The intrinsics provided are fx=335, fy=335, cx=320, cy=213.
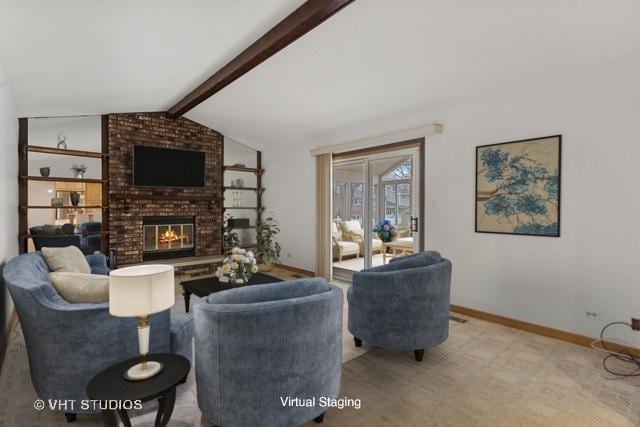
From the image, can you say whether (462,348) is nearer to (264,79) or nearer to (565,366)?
(565,366)

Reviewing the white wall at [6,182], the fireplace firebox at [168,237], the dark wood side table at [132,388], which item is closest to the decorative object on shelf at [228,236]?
the fireplace firebox at [168,237]

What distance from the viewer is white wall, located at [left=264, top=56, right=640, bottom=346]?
2.97m

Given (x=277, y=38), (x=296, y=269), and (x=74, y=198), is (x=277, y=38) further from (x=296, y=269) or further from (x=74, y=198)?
(x=296, y=269)

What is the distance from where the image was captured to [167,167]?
6.09 m

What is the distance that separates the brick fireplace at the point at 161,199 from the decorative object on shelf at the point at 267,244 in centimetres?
82

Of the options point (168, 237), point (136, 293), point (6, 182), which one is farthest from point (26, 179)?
point (136, 293)

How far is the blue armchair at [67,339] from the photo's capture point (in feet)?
6.10

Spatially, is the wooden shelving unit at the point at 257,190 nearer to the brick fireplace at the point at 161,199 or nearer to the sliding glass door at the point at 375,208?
the brick fireplace at the point at 161,199

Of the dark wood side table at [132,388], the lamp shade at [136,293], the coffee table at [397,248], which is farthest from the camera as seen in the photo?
the coffee table at [397,248]

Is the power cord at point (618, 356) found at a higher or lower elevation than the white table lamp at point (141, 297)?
lower

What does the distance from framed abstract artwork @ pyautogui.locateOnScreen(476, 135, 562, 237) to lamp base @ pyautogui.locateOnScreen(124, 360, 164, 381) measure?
11.7ft

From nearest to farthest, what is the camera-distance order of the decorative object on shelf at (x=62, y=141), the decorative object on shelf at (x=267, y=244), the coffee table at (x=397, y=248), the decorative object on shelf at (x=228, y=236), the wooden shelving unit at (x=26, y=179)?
the wooden shelving unit at (x=26, y=179), the coffee table at (x=397, y=248), the decorative object on shelf at (x=62, y=141), the decorative object on shelf at (x=267, y=244), the decorative object on shelf at (x=228, y=236)

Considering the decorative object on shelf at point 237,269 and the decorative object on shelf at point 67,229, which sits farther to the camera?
the decorative object on shelf at point 67,229

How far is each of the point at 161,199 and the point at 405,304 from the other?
5.01 meters
